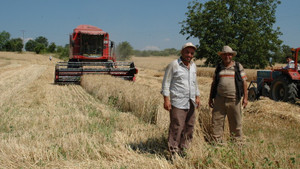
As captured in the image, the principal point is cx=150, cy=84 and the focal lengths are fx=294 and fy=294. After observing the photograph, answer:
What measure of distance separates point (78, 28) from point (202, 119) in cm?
1548

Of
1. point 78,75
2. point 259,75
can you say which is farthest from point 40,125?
point 78,75

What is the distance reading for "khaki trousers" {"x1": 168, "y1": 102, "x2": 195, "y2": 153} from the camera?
377cm

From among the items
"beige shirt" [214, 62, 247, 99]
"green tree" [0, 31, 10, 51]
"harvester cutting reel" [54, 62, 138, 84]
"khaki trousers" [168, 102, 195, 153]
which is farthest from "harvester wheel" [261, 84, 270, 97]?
"green tree" [0, 31, 10, 51]

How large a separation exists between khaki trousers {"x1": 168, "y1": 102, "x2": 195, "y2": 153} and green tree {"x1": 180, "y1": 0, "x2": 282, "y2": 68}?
20411 millimetres

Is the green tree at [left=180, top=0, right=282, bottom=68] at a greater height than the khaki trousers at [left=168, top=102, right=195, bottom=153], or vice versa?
the green tree at [left=180, top=0, right=282, bottom=68]

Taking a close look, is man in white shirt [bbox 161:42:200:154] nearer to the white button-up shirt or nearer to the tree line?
the white button-up shirt

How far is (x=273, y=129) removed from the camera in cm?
587

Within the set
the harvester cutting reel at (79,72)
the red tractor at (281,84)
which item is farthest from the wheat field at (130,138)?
the harvester cutting reel at (79,72)

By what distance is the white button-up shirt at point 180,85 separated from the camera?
148 inches

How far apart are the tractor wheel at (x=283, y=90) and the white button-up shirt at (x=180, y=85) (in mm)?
6195

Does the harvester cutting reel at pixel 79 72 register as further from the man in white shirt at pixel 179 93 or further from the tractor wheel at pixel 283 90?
the man in white shirt at pixel 179 93

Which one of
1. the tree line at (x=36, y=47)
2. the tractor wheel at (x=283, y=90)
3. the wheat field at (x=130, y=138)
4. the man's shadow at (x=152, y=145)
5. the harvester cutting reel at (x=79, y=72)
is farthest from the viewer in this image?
the tree line at (x=36, y=47)

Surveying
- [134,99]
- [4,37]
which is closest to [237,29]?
[134,99]

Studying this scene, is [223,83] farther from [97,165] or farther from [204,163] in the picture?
[97,165]
